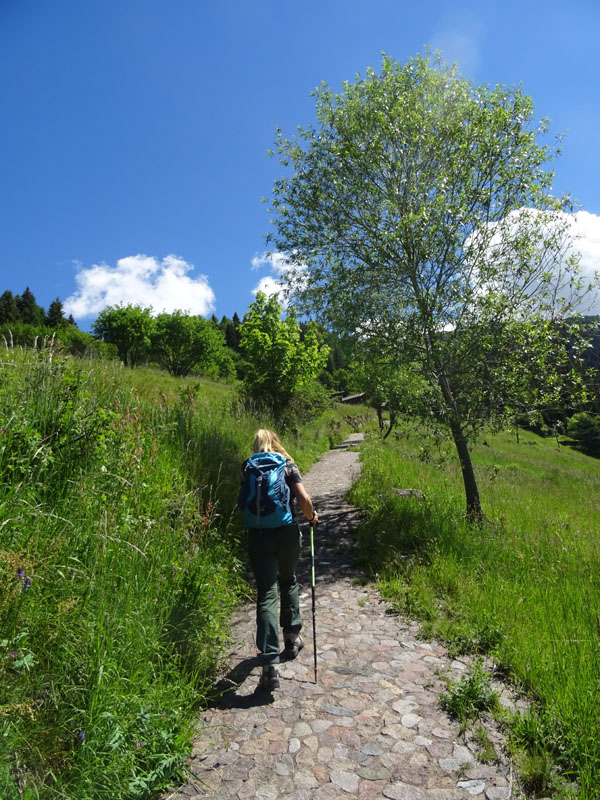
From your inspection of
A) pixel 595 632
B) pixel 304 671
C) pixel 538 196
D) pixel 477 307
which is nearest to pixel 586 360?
pixel 477 307

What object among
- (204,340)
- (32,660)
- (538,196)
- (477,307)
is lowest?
(32,660)

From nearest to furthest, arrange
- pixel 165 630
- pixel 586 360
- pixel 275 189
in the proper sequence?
pixel 165 630
pixel 586 360
pixel 275 189

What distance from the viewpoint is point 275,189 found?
428 inches

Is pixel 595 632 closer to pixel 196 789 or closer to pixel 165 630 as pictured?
pixel 196 789

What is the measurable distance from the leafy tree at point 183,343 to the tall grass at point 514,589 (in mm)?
62259

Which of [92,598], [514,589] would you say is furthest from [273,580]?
[514,589]

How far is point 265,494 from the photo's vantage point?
4.60 metres

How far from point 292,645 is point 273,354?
1555cm

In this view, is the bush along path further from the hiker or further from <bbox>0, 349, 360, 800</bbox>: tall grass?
the hiker

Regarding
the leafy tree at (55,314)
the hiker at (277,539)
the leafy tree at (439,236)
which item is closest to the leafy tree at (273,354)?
the leafy tree at (439,236)

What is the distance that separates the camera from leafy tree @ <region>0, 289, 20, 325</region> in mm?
99312

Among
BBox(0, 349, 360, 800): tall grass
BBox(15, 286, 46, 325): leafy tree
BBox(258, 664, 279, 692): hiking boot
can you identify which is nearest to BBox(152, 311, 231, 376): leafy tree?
BBox(15, 286, 46, 325): leafy tree

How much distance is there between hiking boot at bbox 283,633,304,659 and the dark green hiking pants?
59 millimetres

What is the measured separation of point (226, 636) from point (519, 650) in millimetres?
2965
